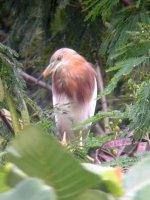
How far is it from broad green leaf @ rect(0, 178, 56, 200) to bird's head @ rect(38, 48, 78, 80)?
3723 millimetres

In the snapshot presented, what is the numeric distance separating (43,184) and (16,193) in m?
0.01

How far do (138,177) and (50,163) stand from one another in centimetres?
5

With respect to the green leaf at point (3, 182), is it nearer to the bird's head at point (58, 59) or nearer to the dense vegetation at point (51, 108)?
the dense vegetation at point (51, 108)

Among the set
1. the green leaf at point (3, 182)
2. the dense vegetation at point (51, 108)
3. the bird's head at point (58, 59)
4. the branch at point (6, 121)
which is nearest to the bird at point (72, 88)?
the bird's head at point (58, 59)

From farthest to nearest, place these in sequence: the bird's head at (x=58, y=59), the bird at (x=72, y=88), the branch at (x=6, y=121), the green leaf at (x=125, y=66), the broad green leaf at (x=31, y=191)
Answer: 1. the bird's head at (x=58, y=59)
2. the bird at (x=72, y=88)
3. the branch at (x=6, y=121)
4. the green leaf at (x=125, y=66)
5. the broad green leaf at (x=31, y=191)

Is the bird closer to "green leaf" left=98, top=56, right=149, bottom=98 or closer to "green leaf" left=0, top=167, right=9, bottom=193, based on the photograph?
"green leaf" left=98, top=56, right=149, bottom=98

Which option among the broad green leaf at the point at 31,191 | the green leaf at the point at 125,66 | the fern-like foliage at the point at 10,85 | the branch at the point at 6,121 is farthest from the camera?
the branch at the point at 6,121

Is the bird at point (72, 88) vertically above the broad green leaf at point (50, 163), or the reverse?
the bird at point (72, 88)

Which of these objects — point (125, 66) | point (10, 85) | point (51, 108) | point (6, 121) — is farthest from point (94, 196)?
point (51, 108)

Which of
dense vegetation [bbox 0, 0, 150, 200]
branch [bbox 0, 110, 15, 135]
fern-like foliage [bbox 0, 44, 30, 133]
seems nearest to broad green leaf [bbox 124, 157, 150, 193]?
dense vegetation [bbox 0, 0, 150, 200]

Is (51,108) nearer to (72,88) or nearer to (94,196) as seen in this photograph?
(94,196)

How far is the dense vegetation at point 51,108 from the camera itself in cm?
37

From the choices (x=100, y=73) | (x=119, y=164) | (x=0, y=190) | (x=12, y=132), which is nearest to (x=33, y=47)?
(x=100, y=73)

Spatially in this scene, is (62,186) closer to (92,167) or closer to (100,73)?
(92,167)
